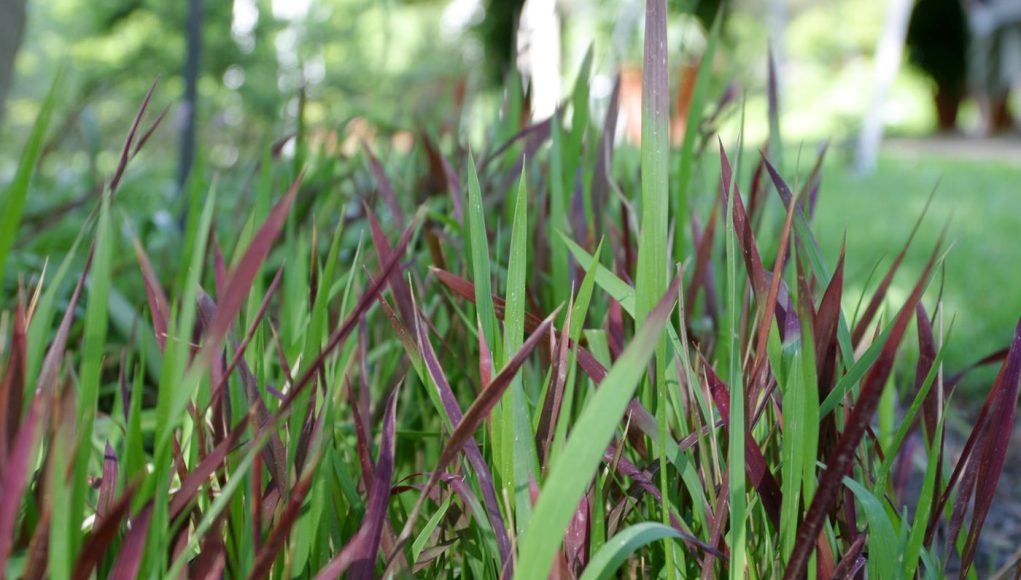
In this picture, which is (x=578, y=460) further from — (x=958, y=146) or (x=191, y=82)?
(x=958, y=146)

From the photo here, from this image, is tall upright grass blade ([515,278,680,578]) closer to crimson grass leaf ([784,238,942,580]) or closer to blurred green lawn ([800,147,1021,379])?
crimson grass leaf ([784,238,942,580])

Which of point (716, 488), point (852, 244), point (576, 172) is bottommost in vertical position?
point (852, 244)

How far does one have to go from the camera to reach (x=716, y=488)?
61cm

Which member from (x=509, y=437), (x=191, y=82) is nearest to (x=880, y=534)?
(x=509, y=437)

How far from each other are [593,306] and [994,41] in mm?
18427

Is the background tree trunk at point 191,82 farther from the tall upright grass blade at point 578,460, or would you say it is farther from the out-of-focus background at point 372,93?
the tall upright grass blade at point 578,460

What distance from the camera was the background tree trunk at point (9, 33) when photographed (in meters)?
1.79

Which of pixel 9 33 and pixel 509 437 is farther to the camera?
pixel 9 33

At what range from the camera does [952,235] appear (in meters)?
4.22

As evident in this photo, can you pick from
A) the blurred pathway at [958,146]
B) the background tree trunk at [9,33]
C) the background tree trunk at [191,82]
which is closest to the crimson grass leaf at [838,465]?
the background tree trunk at [9,33]

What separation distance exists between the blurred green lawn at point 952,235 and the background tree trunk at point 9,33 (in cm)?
152

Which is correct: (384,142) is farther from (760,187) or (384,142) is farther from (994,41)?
(994,41)

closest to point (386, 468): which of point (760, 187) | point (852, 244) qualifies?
point (760, 187)

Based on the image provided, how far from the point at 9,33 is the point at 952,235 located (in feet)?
12.5
